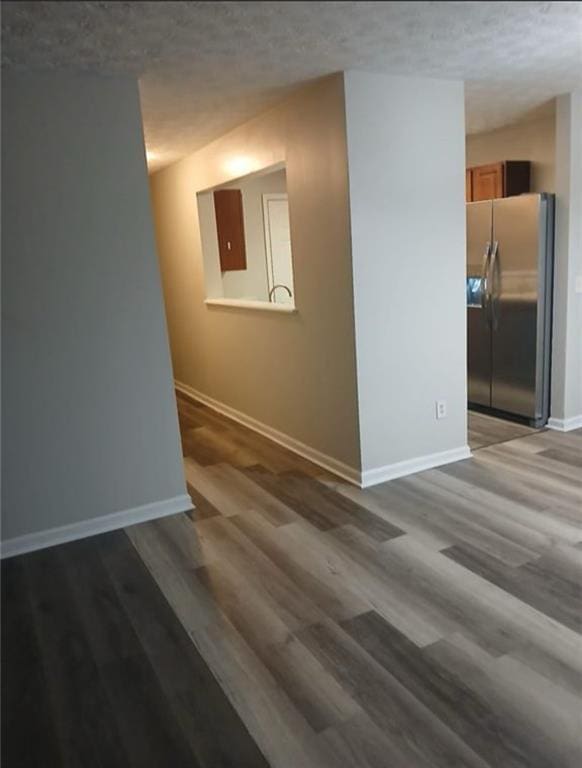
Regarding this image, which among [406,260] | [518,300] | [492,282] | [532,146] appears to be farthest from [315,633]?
[532,146]

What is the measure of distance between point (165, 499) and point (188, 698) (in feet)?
5.21

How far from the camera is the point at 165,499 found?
3504 mm

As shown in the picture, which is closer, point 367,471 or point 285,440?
point 367,471

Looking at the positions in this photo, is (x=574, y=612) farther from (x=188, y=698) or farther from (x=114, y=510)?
(x=114, y=510)

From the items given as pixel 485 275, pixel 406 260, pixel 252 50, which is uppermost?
pixel 252 50

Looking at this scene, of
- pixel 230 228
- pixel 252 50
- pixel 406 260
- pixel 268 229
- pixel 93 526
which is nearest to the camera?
pixel 252 50

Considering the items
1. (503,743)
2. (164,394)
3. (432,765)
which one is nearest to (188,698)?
(432,765)

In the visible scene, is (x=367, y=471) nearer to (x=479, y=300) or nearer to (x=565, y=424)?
(x=565, y=424)

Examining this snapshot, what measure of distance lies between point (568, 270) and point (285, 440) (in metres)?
2.46

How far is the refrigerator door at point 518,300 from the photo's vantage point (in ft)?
14.6

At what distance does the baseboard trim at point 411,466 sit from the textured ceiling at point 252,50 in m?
2.31

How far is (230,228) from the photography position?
219 inches

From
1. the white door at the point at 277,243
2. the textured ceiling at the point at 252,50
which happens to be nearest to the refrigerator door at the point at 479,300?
the textured ceiling at the point at 252,50

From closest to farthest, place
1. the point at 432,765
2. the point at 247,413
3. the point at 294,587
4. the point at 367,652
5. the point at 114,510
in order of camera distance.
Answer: the point at 432,765 → the point at 367,652 → the point at 294,587 → the point at 114,510 → the point at 247,413
